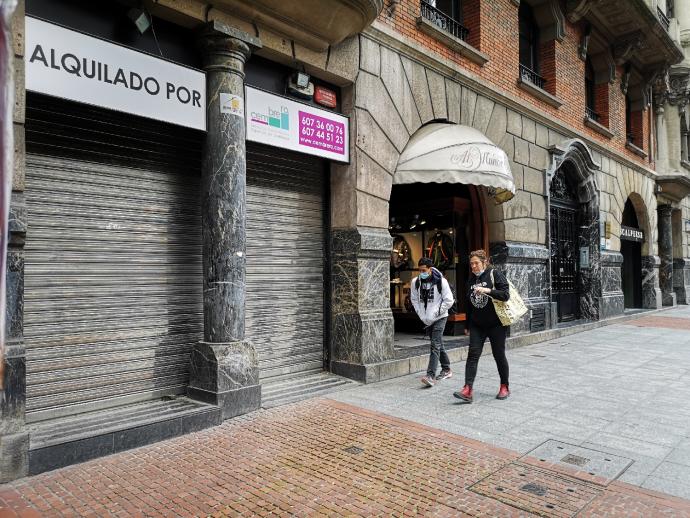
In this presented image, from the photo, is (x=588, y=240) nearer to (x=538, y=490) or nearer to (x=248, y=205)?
(x=248, y=205)

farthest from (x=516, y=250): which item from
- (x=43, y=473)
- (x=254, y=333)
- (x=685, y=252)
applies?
(x=685, y=252)

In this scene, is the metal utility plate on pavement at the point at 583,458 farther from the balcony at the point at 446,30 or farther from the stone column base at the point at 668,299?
the stone column base at the point at 668,299

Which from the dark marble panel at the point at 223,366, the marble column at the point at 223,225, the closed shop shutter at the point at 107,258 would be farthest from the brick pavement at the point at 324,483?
the closed shop shutter at the point at 107,258

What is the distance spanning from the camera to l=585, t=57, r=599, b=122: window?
15.9 m

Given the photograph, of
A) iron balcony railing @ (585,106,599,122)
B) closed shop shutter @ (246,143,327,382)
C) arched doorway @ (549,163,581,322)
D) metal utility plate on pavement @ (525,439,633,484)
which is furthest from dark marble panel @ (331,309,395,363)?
iron balcony railing @ (585,106,599,122)

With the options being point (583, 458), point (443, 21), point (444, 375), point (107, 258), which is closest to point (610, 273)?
point (443, 21)

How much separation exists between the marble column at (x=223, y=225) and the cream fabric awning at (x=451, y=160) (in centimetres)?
320

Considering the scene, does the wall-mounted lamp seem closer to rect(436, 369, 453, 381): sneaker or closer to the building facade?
the building facade

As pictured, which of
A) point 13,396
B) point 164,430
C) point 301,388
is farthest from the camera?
point 301,388

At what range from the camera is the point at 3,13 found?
117 cm

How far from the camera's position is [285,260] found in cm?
730

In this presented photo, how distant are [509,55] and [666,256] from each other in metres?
15.1

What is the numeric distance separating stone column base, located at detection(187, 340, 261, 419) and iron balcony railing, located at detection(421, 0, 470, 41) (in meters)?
6.89

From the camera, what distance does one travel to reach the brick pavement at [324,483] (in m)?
3.58
